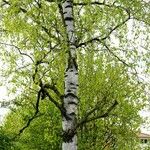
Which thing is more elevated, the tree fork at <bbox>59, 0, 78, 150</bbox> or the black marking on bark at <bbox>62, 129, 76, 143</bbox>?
the tree fork at <bbox>59, 0, 78, 150</bbox>

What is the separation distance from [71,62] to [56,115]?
2271cm

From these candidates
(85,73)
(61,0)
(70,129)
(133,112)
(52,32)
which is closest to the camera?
(70,129)

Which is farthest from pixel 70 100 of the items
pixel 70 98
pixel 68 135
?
pixel 68 135

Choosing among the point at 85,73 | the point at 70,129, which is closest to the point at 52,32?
the point at 70,129

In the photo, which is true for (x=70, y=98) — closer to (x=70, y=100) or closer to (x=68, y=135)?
(x=70, y=100)

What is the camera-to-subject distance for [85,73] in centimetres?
3095

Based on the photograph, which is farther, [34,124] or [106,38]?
[34,124]

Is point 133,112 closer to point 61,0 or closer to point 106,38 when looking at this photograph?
point 106,38

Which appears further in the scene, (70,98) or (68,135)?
(70,98)

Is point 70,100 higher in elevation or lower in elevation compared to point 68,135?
higher

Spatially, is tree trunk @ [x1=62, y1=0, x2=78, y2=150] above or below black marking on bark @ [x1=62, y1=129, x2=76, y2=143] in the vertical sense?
above

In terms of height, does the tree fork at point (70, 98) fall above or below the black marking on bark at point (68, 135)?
above

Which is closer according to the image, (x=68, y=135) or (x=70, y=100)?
(x=68, y=135)

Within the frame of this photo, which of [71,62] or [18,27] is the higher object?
[18,27]
